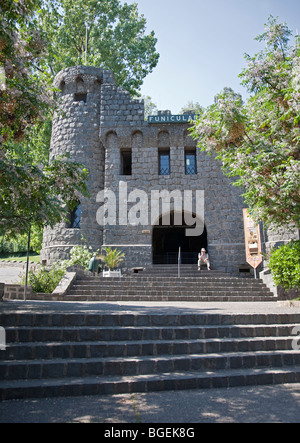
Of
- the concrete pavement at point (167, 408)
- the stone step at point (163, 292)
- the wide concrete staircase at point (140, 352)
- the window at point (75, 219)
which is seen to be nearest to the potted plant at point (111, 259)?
the window at point (75, 219)

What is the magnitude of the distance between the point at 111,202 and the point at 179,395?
13.5 m

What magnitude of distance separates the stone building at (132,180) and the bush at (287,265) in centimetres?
700

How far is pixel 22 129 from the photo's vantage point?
689 centimetres

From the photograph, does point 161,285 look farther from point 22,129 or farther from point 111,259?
point 22,129

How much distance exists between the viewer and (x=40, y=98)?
6832 mm

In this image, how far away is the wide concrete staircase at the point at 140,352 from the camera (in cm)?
442

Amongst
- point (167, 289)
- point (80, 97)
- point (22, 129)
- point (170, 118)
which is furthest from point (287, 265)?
point (80, 97)

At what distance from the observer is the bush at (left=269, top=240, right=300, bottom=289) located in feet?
28.8

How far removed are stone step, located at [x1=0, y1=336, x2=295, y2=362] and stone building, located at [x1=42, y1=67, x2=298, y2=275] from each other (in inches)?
429

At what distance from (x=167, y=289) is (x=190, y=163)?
27.2 feet

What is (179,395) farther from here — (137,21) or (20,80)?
(137,21)

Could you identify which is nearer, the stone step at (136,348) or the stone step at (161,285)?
the stone step at (136,348)

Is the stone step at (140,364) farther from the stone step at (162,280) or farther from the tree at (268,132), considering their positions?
the stone step at (162,280)
